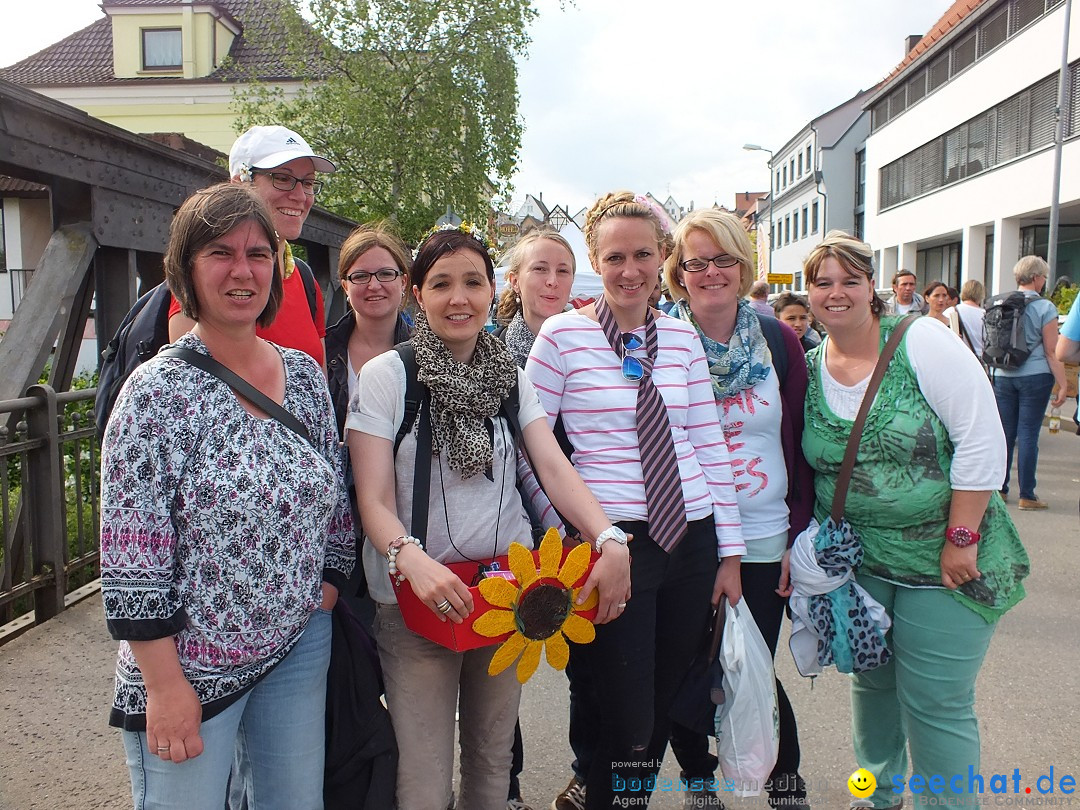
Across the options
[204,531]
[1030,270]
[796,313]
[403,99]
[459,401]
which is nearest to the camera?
[204,531]

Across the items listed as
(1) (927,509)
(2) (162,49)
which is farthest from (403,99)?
(1) (927,509)

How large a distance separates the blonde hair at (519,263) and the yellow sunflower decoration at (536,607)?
2.39 meters

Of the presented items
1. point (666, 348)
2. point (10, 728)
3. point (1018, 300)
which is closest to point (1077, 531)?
point (1018, 300)

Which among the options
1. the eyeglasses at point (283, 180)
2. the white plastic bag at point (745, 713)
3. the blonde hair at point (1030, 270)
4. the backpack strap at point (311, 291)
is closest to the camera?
the white plastic bag at point (745, 713)

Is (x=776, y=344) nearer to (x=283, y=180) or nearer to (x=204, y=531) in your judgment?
(x=283, y=180)

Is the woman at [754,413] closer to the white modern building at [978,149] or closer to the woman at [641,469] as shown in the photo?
the woman at [641,469]

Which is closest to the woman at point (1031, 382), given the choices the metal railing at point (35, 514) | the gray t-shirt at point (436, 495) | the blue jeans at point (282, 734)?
the gray t-shirt at point (436, 495)

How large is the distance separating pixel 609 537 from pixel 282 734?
37.9 inches

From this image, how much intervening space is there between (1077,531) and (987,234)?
76.5 feet

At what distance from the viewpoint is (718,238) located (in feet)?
8.88

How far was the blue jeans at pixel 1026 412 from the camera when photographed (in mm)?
7062

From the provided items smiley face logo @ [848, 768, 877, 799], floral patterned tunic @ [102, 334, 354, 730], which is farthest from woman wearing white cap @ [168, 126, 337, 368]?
smiley face logo @ [848, 768, 877, 799]

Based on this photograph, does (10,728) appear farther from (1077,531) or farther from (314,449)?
(1077,531)

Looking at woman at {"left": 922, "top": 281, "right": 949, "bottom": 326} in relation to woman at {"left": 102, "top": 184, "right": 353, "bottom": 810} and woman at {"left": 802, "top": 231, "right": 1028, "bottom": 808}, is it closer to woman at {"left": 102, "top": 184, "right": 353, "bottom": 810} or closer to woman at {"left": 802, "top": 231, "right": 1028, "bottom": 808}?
woman at {"left": 802, "top": 231, "right": 1028, "bottom": 808}
